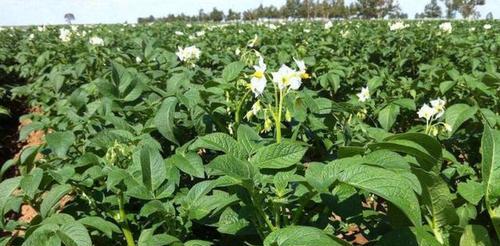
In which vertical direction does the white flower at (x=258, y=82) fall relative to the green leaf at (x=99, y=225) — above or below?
above

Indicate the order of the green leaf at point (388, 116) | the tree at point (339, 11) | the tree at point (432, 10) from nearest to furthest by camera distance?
the green leaf at point (388, 116) → the tree at point (339, 11) → the tree at point (432, 10)

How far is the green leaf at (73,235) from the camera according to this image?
120cm

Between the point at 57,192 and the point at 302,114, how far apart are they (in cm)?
79

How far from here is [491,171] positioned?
121 centimetres

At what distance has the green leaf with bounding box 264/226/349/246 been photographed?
3.29 feet

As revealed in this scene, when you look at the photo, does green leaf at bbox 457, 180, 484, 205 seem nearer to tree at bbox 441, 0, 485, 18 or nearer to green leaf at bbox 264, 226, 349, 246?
green leaf at bbox 264, 226, 349, 246

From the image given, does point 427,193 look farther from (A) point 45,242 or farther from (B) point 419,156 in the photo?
(A) point 45,242

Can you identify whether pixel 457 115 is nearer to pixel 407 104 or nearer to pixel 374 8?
pixel 407 104

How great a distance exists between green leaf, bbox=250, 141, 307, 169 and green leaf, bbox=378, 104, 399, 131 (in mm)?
1069

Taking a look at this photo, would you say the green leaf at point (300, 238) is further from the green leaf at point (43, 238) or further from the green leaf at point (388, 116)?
the green leaf at point (388, 116)

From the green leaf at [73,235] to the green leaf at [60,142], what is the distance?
513 mm

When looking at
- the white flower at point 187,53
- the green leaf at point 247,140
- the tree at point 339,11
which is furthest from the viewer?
the tree at point 339,11

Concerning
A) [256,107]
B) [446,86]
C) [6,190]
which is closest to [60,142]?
[6,190]

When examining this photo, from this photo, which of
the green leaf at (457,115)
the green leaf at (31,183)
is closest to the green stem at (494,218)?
the green leaf at (457,115)
